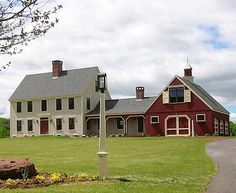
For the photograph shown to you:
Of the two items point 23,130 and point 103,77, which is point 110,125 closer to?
point 23,130

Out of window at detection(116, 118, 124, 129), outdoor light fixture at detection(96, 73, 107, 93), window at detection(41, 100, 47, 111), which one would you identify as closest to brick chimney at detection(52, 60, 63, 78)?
window at detection(41, 100, 47, 111)

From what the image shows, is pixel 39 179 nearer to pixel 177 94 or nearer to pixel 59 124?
pixel 177 94

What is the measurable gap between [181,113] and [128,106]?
800cm

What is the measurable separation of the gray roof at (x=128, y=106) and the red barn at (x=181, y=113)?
212cm

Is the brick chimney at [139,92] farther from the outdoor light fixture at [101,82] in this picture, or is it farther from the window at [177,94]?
the outdoor light fixture at [101,82]

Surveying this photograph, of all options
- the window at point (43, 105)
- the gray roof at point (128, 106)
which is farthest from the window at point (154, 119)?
the window at point (43, 105)

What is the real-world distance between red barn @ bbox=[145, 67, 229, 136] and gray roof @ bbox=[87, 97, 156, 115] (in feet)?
6.94

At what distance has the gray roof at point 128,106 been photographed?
2179 inches

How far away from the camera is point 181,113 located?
169ft

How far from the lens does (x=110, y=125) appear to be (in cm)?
5822

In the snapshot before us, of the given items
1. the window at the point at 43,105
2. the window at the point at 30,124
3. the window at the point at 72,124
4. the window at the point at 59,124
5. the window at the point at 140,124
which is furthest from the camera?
the window at the point at 30,124

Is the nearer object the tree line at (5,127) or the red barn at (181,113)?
the red barn at (181,113)

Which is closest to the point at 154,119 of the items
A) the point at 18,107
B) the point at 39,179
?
the point at 18,107

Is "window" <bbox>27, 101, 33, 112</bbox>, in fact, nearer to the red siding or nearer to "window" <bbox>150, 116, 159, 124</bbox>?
the red siding
